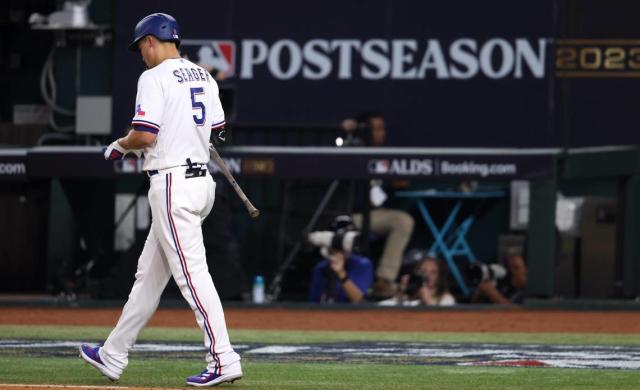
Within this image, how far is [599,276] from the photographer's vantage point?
47.7 ft

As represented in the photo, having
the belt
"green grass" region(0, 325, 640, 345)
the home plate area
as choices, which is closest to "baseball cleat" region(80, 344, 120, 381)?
the belt

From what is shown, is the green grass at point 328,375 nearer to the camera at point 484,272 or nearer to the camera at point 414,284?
the camera at point 414,284

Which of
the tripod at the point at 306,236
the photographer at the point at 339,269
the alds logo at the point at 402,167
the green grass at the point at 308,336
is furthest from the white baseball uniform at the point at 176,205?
the tripod at the point at 306,236

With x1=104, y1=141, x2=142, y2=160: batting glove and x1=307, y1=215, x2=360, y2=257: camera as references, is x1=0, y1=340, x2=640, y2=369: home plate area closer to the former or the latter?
x1=104, y1=141, x2=142, y2=160: batting glove

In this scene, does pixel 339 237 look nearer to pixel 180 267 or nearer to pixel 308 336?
pixel 308 336

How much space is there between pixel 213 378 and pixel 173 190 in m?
0.87

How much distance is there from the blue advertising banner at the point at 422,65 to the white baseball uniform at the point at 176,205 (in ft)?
25.6

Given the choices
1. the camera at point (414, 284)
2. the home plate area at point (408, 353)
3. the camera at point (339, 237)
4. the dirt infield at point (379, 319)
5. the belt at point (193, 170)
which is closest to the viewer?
the belt at point (193, 170)

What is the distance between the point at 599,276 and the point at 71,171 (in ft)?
17.1

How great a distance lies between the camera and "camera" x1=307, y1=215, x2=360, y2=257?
45.3 ft

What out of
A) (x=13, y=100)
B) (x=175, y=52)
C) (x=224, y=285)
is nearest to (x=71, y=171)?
(x=224, y=285)

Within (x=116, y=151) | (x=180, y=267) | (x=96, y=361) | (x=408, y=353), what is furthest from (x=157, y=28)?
(x=408, y=353)

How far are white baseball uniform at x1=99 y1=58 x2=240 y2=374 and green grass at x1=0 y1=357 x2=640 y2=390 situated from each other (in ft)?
0.84

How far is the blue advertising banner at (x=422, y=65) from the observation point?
14680 mm
